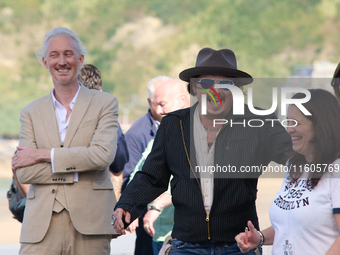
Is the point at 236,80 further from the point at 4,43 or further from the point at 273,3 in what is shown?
the point at 273,3

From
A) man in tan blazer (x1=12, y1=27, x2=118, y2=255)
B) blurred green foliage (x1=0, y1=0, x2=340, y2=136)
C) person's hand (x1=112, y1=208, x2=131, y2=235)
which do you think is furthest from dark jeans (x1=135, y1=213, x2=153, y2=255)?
blurred green foliage (x1=0, y1=0, x2=340, y2=136)

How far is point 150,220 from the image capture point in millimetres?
4477

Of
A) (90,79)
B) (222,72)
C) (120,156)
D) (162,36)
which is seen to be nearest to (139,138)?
(120,156)

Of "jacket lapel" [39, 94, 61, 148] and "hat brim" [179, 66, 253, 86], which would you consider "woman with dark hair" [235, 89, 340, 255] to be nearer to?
"hat brim" [179, 66, 253, 86]

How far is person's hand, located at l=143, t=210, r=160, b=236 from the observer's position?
445cm

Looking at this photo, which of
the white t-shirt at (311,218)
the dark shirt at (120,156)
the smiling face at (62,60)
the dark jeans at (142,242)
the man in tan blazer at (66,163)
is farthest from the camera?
the dark jeans at (142,242)

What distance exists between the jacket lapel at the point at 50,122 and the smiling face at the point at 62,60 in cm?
18

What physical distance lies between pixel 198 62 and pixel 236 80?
277mm

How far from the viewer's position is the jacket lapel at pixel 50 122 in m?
3.70

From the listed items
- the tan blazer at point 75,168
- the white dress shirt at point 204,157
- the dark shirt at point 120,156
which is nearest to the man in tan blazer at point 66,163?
the tan blazer at point 75,168

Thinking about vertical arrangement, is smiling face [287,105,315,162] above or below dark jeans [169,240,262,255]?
above

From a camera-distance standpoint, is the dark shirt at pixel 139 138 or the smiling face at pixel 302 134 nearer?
the smiling face at pixel 302 134

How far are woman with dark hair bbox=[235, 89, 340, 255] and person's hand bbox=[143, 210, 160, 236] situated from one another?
1.60 m

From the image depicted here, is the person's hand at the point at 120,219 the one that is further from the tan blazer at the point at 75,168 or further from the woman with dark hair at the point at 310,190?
the woman with dark hair at the point at 310,190
